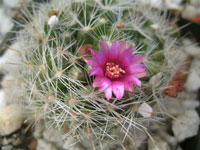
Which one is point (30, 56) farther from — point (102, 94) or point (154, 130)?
point (154, 130)

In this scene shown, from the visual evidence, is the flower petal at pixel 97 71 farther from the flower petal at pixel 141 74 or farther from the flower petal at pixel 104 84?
the flower petal at pixel 141 74

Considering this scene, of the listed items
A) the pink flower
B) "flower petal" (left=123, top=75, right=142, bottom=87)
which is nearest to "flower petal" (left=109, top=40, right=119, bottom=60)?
the pink flower

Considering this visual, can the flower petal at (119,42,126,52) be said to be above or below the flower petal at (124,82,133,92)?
above

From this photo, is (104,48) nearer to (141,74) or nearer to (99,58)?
(99,58)

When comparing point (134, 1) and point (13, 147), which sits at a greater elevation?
point (134, 1)

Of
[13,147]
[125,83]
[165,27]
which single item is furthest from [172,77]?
[13,147]

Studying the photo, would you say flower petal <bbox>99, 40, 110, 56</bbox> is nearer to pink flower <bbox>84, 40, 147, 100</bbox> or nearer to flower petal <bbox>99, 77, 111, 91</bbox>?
pink flower <bbox>84, 40, 147, 100</bbox>

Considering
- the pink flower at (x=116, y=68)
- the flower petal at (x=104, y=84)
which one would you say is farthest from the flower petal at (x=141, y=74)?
the flower petal at (x=104, y=84)
